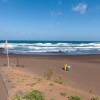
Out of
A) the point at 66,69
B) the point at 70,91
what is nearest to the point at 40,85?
the point at 70,91

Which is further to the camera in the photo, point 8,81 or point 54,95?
point 8,81

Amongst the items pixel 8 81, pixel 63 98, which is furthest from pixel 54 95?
pixel 8 81

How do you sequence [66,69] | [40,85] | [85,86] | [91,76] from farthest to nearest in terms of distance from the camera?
[66,69], [91,76], [85,86], [40,85]

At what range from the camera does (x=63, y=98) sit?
25.4 feet

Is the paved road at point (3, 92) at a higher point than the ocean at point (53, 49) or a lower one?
higher

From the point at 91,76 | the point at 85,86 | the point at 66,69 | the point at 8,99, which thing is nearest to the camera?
the point at 8,99

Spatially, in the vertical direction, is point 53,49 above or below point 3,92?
below

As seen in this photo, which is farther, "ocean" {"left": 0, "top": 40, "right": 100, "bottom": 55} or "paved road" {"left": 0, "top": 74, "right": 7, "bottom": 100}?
"ocean" {"left": 0, "top": 40, "right": 100, "bottom": 55}

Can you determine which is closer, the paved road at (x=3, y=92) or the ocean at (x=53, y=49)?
the paved road at (x=3, y=92)

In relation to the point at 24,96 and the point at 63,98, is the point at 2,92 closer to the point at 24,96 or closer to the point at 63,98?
the point at 24,96

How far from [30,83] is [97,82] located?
14.6 feet

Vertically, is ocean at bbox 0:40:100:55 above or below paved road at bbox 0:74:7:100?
below

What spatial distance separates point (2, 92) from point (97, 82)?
20.3 ft

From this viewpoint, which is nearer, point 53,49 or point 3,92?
point 3,92
